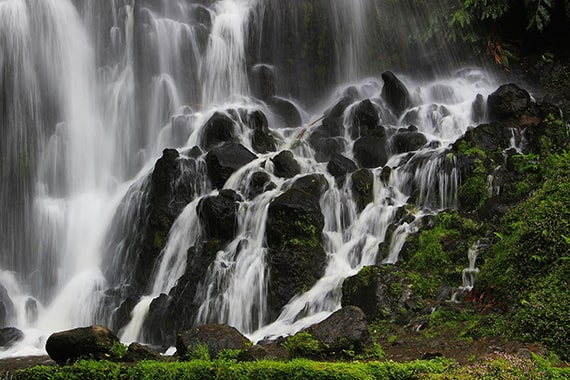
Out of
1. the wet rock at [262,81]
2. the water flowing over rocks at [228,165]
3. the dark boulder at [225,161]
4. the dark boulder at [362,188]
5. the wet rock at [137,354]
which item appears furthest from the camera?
the wet rock at [262,81]

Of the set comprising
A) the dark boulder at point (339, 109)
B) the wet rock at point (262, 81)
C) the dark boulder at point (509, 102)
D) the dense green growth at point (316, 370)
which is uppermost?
the wet rock at point (262, 81)

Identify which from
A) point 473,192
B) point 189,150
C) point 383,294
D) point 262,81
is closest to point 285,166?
point 189,150

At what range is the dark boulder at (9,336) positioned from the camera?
13180 mm

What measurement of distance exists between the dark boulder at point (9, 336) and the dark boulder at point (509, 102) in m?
14.3

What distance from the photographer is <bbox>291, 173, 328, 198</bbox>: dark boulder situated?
14570 millimetres

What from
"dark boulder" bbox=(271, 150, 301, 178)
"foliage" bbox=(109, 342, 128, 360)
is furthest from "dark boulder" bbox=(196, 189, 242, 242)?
"foliage" bbox=(109, 342, 128, 360)

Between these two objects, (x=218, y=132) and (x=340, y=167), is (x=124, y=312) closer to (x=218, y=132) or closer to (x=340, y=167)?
(x=340, y=167)

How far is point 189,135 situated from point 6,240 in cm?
683

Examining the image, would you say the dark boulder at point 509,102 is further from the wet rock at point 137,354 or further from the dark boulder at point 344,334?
the wet rock at point 137,354

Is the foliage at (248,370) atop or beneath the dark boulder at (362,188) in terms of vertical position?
beneath

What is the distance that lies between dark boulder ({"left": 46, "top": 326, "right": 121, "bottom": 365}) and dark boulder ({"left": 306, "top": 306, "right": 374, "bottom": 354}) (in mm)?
3161

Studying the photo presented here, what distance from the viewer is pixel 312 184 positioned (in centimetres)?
1466

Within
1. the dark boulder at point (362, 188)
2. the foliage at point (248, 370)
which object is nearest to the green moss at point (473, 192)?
the dark boulder at point (362, 188)

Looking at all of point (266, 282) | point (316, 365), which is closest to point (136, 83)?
point (266, 282)
